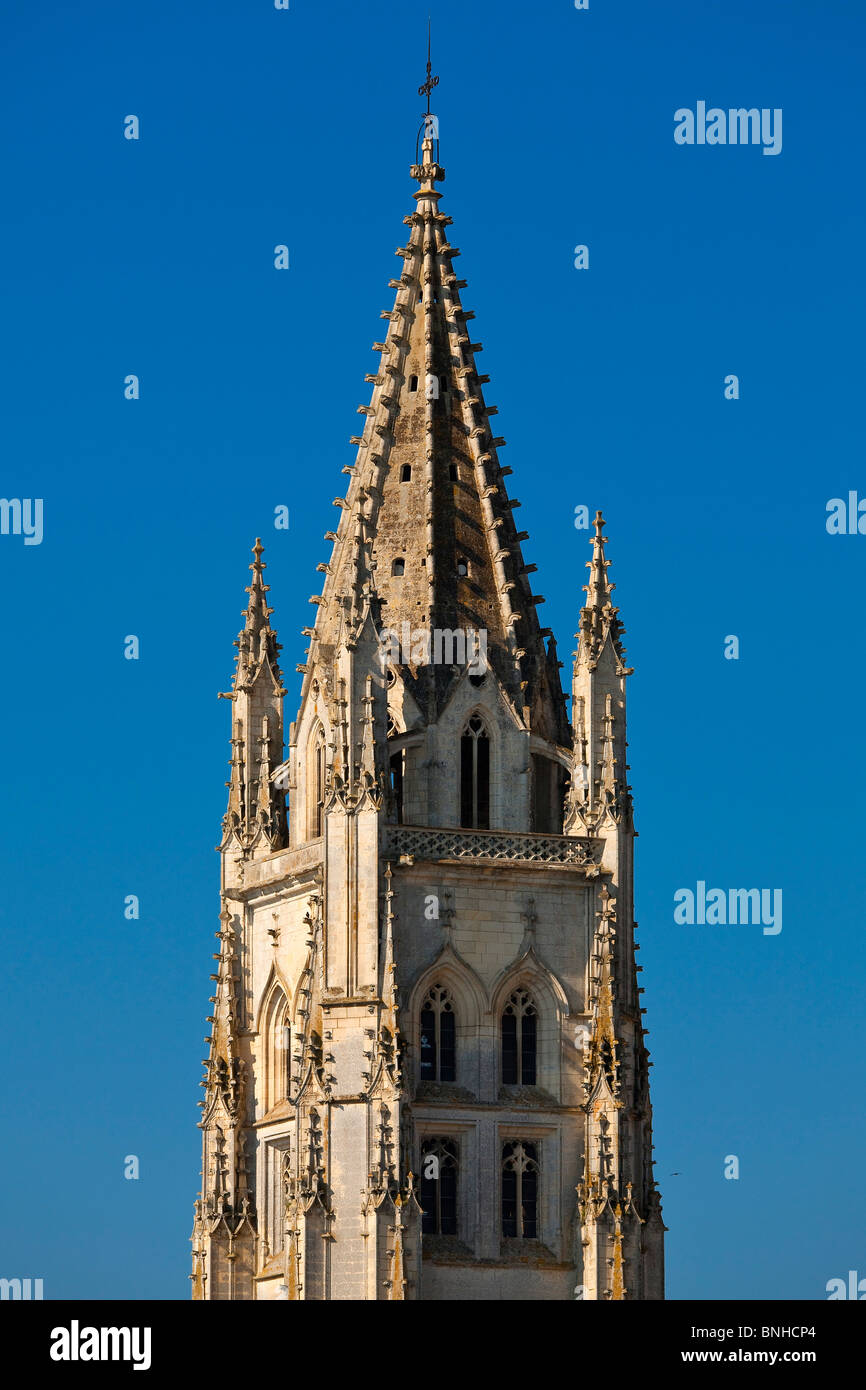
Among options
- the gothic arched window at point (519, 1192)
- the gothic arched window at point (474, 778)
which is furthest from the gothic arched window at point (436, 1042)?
the gothic arched window at point (474, 778)

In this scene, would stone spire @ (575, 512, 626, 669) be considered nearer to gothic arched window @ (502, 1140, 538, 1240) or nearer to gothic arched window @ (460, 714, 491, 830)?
gothic arched window @ (460, 714, 491, 830)

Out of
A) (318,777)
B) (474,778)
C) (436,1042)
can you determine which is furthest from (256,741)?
(436,1042)

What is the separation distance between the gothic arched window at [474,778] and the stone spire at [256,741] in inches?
232

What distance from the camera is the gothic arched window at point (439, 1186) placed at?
82.1m

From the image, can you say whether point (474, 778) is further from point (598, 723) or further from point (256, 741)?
point (256, 741)

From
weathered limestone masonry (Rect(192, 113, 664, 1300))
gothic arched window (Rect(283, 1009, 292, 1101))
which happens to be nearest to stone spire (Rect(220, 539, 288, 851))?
weathered limestone masonry (Rect(192, 113, 664, 1300))

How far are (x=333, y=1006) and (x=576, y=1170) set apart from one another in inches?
278

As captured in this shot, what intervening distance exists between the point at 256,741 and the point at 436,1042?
10934 mm

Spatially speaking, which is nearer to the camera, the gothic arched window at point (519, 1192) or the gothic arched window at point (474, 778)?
the gothic arched window at point (519, 1192)

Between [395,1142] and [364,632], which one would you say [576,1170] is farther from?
[364,632]

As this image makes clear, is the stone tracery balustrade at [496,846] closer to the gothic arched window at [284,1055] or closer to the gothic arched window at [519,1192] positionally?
the gothic arched window at [284,1055]

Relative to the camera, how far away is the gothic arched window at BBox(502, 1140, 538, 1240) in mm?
82875

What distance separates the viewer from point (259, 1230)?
85938 millimetres

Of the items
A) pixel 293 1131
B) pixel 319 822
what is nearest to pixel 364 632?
pixel 319 822
